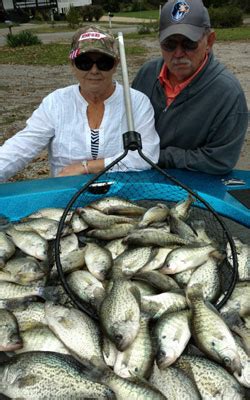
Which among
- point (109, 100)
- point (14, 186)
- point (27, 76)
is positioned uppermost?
point (109, 100)

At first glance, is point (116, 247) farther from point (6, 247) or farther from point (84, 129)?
point (84, 129)

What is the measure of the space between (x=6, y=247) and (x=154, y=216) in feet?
2.50

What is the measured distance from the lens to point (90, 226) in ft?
7.84

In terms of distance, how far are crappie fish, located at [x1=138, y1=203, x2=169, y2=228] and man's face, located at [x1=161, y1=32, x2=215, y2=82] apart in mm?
1211

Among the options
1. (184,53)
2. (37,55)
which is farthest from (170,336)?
(37,55)

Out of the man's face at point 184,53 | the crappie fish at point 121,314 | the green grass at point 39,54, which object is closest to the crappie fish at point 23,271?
the crappie fish at point 121,314

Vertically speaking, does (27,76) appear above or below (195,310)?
below

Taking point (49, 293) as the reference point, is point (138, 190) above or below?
below

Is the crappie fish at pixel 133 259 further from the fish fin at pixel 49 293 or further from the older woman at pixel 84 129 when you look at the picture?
the older woman at pixel 84 129

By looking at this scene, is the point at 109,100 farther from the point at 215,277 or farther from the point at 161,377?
the point at 161,377

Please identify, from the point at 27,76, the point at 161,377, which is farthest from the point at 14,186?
the point at 27,76

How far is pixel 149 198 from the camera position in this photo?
9.52ft

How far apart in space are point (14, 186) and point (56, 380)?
174cm

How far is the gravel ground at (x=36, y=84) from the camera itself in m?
5.55
